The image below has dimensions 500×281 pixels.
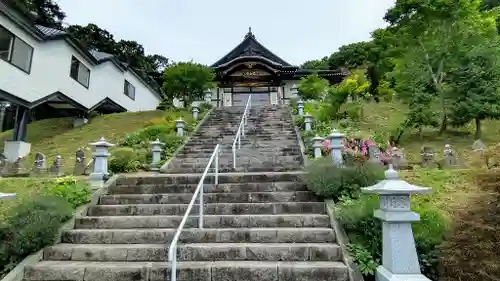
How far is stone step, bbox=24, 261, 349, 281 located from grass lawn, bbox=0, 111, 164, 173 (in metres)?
8.02

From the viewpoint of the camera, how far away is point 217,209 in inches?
212

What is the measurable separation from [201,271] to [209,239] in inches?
30.9

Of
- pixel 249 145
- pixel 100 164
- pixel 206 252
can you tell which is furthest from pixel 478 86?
pixel 100 164

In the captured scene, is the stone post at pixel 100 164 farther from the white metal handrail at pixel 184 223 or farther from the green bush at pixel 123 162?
the white metal handrail at pixel 184 223

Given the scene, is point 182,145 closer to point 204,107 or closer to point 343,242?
point 204,107

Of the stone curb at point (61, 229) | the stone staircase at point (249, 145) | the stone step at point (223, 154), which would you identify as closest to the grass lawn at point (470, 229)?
the stone staircase at point (249, 145)

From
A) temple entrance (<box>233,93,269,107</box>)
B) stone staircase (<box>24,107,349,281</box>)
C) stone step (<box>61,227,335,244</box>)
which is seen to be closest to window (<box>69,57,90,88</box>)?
temple entrance (<box>233,93,269,107</box>)

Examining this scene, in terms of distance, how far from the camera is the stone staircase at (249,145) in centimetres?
861

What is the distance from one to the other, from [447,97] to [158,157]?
10011 millimetres

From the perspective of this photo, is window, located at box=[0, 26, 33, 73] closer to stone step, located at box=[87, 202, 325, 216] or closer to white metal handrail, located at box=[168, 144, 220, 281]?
stone step, located at box=[87, 202, 325, 216]

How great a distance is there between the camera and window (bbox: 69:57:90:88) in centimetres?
1627

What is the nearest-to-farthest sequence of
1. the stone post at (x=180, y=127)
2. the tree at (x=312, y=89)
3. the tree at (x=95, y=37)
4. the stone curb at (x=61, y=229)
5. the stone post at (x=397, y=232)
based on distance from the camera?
the stone post at (x=397, y=232) < the stone curb at (x=61, y=229) < the stone post at (x=180, y=127) < the tree at (x=312, y=89) < the tree at (x=95, y=37)

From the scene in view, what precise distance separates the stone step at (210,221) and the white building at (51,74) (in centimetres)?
980

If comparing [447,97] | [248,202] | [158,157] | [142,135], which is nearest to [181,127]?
[142,135]
